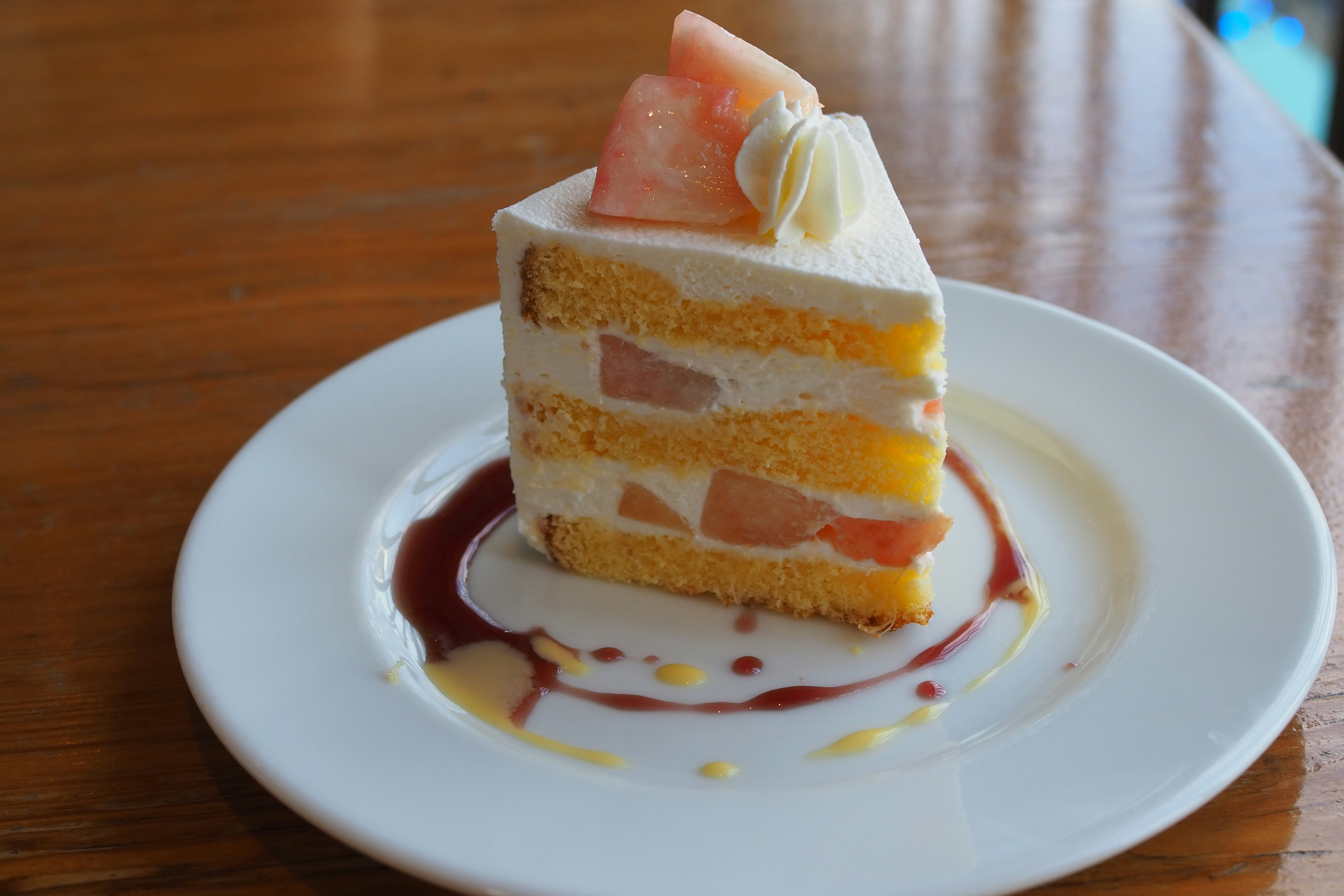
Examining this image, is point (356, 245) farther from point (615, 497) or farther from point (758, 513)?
point (758, 513)

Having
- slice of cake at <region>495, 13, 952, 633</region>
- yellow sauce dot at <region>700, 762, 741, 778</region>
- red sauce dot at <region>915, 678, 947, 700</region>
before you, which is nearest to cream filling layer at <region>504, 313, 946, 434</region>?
slice of cake at <region>495, 13, 952, 633</region>

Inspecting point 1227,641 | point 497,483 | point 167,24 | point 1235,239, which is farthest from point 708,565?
point 167,24

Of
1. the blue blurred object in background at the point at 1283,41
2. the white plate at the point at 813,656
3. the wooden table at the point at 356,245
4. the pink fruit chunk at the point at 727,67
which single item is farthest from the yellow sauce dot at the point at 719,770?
the blue blurred object in background at the point at 1283,41

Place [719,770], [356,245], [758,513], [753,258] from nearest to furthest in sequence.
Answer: [719,770] < [753,258] < [758,513] < [356,245]

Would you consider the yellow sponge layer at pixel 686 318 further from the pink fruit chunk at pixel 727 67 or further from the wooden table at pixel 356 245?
the wooden table at pixel 356 245

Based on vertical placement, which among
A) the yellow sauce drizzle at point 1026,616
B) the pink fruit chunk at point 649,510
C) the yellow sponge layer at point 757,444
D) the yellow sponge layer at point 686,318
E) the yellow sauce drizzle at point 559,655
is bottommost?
the yellow sauce drizzle at point 559,655

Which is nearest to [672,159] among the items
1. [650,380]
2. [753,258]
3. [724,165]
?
[724,165]
